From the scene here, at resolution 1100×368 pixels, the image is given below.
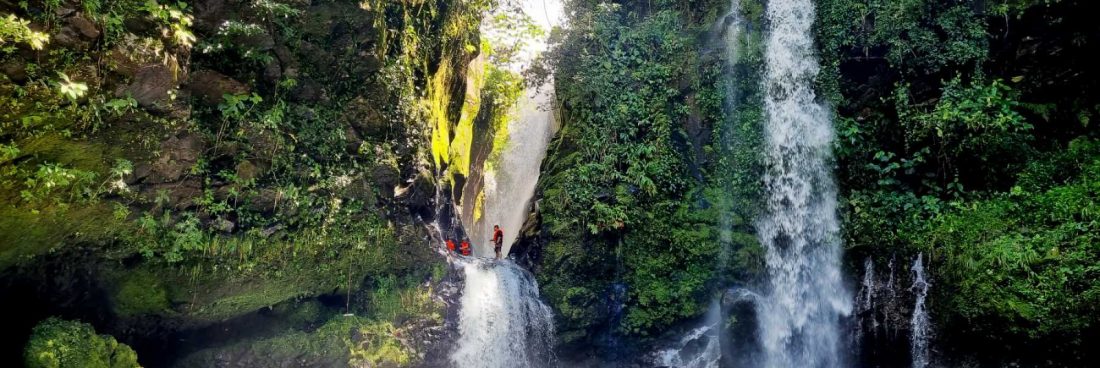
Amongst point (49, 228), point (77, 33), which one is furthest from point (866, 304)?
point (77, 33)

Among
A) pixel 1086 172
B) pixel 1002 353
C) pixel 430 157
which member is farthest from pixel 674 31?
pixel 1002 353

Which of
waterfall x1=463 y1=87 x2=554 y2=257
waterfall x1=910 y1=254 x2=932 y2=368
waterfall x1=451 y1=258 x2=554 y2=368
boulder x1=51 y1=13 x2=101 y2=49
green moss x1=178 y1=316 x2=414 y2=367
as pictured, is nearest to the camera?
boulder x1=51 y1=13 x2=101 y2=49

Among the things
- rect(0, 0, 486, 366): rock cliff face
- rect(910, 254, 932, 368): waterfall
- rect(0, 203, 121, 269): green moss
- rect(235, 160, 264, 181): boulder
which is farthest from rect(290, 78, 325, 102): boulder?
rect(910, 254, 932, 368): waterfall

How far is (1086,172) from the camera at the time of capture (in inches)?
332

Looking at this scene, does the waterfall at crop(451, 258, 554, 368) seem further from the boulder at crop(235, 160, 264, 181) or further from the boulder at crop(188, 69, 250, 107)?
the boulder at crop(188, 69, 250, 107)

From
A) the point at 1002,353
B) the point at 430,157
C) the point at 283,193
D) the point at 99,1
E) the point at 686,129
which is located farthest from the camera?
the point at 686,129

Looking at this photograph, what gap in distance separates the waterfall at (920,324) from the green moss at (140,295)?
11599mm

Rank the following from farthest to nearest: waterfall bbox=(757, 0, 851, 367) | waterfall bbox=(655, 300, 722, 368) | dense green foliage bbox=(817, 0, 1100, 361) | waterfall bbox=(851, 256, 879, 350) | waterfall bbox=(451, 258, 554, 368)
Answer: waterfall bbox=(655, 300, 722, 368) < waterfall bbox=(451, 258, 554, 368) < waterfall bbox=(757, 0, 851, 367) < waterfall bbox=(851, 256, 879, 350) < dense green foliage bbox=(817, 0, 1100, 361)

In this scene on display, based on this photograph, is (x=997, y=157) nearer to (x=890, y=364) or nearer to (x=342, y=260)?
(x=890, y=364)

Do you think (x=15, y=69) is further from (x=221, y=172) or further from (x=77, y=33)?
(x=221, y=172)

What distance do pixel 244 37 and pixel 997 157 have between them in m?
12.4

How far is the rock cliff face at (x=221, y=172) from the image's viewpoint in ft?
21.3

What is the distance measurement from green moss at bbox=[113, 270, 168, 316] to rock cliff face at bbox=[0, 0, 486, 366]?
0.02 m

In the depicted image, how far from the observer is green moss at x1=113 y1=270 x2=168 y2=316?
7.58m
